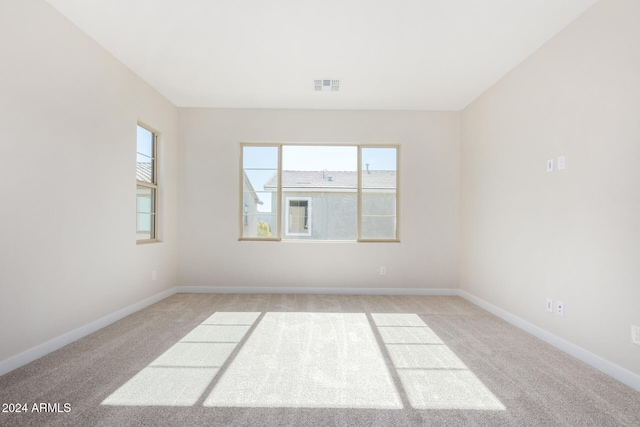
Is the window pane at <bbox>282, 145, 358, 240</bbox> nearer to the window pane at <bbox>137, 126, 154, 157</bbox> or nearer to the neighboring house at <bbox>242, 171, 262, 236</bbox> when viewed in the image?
the neighboring house at <bbox>242, 171, 262, 236</bbox>

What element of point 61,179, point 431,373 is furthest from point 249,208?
point 431,373

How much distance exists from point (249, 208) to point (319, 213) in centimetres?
107

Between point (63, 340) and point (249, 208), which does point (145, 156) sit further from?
point (63, 340)

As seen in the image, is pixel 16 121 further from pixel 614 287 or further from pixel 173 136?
pixel 614 287

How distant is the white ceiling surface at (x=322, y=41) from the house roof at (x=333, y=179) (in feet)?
3.91

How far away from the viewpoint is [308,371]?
95.4 inches

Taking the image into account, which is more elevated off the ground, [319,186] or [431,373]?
[319,186]

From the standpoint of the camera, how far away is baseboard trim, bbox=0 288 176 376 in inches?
93.3

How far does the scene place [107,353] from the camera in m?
2.72

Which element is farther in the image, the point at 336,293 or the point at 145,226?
the point at 336,293

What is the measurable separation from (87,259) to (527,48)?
462 cm

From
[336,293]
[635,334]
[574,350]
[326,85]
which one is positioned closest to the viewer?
[635,334]

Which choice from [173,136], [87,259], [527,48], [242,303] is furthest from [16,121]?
[527,48]

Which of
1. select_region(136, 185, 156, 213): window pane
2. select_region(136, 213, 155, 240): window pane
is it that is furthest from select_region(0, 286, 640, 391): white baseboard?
select_region(136, 185, 156, 213): window pane
